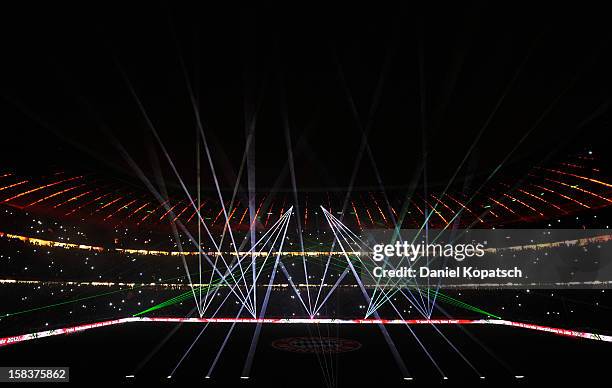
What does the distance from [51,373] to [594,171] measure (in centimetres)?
1210

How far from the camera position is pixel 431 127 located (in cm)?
811

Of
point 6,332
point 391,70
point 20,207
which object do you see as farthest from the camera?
point 20,207

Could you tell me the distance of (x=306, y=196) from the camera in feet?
45.6

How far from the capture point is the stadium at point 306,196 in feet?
18.5

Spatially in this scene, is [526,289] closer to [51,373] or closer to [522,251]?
[522,251]

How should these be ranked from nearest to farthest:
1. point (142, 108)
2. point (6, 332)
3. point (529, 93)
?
point (529, 93)
point (142, 108)
point (6, 332)

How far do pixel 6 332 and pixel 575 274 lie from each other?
691 inches

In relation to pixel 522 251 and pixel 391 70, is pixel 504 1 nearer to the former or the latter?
pixel 391 70

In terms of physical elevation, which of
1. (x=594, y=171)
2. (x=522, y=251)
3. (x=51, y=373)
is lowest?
(x=51, y=373)

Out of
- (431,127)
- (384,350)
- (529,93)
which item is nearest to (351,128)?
(431,127)

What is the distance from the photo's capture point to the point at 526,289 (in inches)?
663

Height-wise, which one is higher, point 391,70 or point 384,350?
point 391,70

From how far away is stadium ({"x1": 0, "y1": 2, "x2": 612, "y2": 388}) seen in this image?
5.64 metres

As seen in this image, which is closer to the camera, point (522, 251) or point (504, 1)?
point (504, 1)
